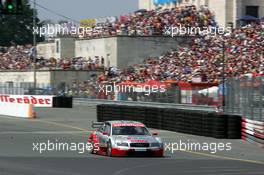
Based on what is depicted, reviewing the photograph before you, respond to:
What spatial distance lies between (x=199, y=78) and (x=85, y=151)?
25.5 meters

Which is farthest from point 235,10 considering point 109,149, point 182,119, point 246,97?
point 109,149

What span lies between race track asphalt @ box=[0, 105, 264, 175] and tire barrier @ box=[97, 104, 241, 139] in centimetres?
55

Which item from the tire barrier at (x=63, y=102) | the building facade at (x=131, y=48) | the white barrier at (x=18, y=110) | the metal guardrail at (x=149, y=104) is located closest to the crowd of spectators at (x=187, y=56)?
the building facade at (x=131, y=48)

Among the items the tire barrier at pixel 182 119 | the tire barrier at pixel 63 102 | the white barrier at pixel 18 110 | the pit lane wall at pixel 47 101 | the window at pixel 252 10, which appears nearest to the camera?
Result: the tire barrier at pixel 182 119

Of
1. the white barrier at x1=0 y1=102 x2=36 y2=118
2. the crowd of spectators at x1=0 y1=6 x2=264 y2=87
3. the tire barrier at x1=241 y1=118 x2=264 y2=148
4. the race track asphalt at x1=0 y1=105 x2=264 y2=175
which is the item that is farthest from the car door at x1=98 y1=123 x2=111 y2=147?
the white barrier at x1=0 y1=102 x2=36 y2=118

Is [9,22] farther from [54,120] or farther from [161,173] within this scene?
[161,173]

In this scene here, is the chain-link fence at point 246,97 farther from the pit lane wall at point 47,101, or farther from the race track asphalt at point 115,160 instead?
the pit lane wall at point 47,101

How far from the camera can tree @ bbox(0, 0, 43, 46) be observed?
128m

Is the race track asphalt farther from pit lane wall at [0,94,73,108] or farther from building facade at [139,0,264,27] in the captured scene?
building facade at [139,0,264,27]

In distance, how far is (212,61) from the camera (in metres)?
52.9

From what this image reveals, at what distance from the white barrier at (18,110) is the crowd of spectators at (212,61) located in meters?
10.8

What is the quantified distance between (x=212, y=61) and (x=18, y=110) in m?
13.4

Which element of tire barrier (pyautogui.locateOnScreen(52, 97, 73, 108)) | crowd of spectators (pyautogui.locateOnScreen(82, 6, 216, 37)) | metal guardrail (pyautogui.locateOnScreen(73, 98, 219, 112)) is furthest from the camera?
tire barrier (pyautogui.locateOnScreen(52, 97, 73, 108))

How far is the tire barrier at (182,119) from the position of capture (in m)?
32.7
